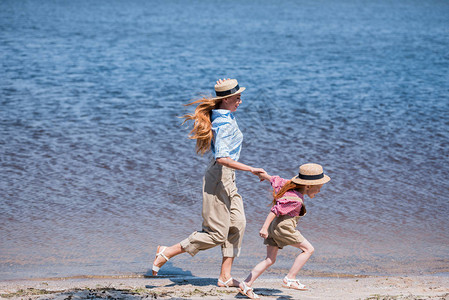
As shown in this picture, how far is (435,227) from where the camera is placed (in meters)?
7.00

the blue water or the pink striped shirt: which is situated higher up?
the pink striped shirt

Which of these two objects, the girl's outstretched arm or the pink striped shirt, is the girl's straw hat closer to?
the pink striped shirt

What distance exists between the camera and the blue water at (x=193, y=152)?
20.5 ft

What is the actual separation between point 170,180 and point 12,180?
2.05 meters

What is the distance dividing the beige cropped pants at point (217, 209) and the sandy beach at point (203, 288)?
1.29ft

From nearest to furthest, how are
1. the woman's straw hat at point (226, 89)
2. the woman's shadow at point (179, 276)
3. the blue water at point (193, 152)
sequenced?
the woman's straw hat at point (226, 89), the woman's shadow at point (179, 276), the blue water at point (193, 152)

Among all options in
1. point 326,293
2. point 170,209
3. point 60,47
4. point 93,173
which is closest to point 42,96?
point 93,173

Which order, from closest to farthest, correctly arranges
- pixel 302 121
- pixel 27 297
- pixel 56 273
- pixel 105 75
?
pixel 27 297, pixel 56 273, pixel 302 121, pixel 105 75

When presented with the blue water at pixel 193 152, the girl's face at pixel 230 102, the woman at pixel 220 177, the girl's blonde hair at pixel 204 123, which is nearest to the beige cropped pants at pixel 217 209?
the woman at pixel 220 177

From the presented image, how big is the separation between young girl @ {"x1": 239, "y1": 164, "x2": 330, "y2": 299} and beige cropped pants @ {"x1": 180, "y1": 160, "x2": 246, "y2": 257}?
0.35 m

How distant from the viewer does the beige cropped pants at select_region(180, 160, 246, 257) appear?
496 cm

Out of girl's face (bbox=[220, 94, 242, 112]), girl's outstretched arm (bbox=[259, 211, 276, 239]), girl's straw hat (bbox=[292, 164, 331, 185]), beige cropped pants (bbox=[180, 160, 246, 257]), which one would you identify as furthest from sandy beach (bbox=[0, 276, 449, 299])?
girl's face (bbox=[220, 94, 242, 112])

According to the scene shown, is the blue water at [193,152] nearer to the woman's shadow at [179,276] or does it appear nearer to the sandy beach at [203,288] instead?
the woman's shadow at [179,276]

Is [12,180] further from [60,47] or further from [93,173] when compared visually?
[60,47]
